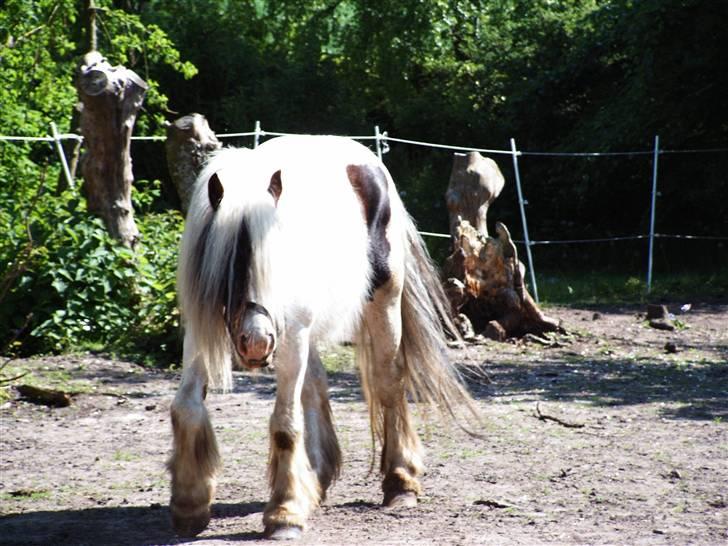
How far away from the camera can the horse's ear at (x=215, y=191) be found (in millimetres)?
4066

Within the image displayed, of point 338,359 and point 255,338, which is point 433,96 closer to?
point 338,359

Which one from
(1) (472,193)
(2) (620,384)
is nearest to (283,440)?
(2) (620,384)

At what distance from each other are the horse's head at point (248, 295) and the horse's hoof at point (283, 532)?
734 millimetres

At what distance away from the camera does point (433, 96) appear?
18.2 metres

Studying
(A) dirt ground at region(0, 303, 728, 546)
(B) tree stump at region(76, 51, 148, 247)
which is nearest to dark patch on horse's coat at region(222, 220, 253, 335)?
(A) dirt ground at region(0, 303, 728, 546)

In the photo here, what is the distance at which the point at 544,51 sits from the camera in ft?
56.3

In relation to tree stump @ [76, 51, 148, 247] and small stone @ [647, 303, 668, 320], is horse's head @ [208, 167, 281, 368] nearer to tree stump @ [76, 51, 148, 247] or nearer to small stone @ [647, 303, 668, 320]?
tree stump @ [76, 51, 148, 247]

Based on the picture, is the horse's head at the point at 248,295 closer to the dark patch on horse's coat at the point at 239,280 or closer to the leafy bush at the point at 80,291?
the dark patch on horse's coat at the point at 239,280

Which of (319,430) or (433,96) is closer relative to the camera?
(319,430)

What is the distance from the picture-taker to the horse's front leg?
429 cm

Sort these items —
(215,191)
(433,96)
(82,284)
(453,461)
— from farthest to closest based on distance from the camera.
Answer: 1. (433,96)
2. (82,284)
3. (453,461)
4. (215,191)

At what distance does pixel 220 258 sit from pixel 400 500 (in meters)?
1.57

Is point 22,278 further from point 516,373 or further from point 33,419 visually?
point 516,373

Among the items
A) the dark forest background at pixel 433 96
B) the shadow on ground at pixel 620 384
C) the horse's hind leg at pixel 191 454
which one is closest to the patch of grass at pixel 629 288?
the dark forest background at pixel 433 96
